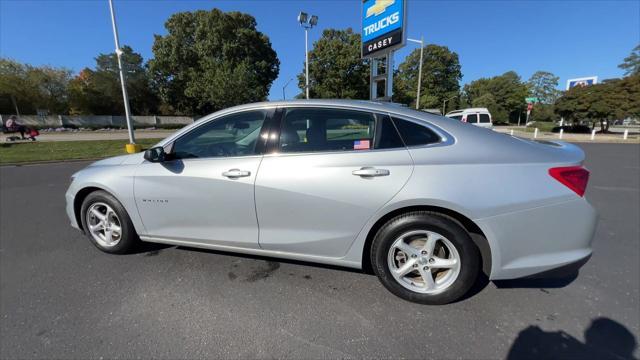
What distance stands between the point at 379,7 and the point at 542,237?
9.54 metres

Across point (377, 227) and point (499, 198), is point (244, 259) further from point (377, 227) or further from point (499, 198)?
point (499, 198)

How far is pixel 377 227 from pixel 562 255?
132cm

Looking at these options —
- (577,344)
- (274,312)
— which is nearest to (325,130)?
(274,312)

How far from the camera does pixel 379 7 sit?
923cm

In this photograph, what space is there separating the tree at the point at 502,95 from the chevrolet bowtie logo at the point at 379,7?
6122 cm

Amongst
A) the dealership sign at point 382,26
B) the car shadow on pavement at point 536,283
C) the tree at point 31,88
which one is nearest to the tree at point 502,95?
the dealership sign at point 382,26

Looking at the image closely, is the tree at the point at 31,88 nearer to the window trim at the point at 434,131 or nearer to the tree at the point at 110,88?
the tree at the point at 110,88

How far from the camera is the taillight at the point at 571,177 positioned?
1.96 m

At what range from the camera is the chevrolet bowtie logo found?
891cm

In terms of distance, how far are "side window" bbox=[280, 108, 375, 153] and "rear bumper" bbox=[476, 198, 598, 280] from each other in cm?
111

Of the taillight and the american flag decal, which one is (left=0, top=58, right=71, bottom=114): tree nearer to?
the american flag decal

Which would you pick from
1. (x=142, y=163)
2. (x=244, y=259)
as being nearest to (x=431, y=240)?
(x=244, y=259)

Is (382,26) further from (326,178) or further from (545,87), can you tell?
(545,87)

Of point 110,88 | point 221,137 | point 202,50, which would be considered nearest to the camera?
point 221,137
